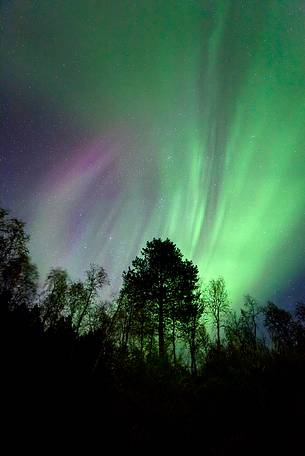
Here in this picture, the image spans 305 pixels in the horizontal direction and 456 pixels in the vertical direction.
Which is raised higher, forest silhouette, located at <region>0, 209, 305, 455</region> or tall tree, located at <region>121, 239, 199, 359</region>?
tall tree, located at <region>121, 239, 199, 359</region>

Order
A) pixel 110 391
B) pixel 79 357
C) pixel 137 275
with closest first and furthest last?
pixel 110 391 < pixel 79 357 < pixel 137 275

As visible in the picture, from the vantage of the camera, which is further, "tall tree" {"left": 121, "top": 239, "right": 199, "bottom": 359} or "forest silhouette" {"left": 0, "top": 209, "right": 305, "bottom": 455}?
"tall tree" {"left": 121, "top": 239, "right": 199, "bottom": 359}

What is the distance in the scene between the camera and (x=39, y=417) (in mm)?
7039

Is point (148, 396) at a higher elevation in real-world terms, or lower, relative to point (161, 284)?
lower

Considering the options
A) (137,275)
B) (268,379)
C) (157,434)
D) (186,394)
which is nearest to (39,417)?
(157,434)

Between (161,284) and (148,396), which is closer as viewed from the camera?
(148,396)

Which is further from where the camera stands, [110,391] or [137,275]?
[137,275]

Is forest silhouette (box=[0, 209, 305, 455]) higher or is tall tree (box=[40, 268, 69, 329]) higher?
tall tree (box=[40, 268, 69, 329])

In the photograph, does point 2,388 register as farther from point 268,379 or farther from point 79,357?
point 268,379

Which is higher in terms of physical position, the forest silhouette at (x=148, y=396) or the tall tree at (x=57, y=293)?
the tall tree at (x=57, y=293)

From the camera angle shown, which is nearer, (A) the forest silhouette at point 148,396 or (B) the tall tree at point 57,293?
(A) the forest silhouette at point 148,396

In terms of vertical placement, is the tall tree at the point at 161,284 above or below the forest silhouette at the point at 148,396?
above

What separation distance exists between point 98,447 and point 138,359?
2726 millimetres

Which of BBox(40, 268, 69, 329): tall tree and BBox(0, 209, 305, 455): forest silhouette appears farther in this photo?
BBox(40, 268, 69, 329): tall tree
